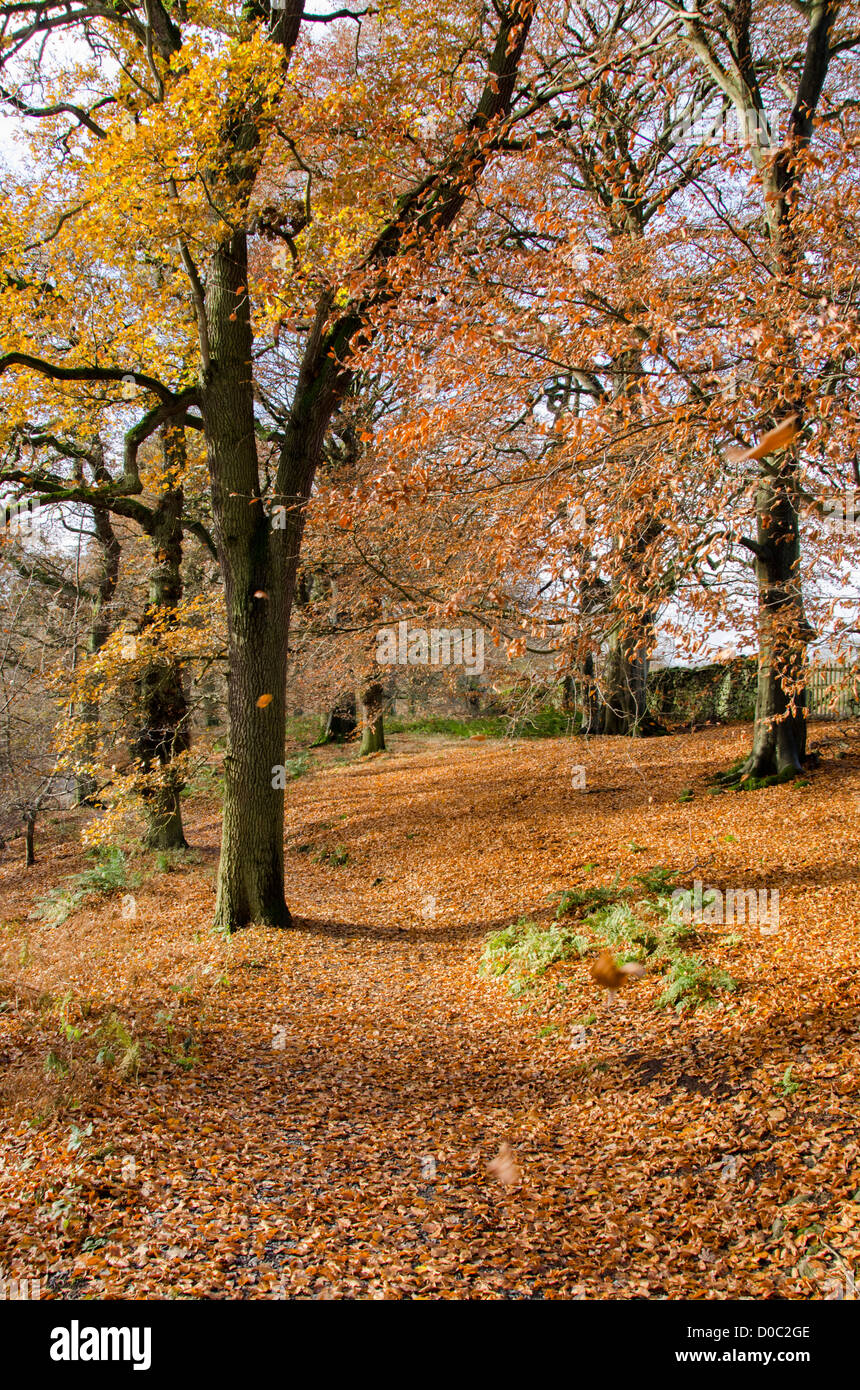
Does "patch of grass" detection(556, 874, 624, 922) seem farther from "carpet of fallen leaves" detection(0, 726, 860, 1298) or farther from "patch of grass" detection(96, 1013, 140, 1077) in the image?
"patch of grass" detection(96, 1013, 140, 1077)

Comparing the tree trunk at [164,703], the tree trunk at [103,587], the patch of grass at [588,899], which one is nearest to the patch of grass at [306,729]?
the tree trunk at [103,587]

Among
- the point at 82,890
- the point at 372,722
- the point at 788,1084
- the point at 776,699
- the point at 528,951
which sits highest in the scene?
the point at 776,699

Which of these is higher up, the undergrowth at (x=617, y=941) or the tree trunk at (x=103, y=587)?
the tree trunk at (x=103, y=587)

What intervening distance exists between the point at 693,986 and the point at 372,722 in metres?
13.1

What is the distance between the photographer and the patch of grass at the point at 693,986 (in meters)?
5.45

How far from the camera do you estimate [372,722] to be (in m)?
18.2

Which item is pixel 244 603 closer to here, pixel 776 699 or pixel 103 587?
pixel 776 699

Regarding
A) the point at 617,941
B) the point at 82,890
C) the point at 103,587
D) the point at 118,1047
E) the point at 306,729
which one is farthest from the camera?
the point at 306,729

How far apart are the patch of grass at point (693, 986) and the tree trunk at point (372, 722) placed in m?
12.6

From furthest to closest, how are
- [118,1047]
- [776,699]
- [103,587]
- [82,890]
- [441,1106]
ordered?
1. [103,587]
2. [82,890]
3. [776,699]
4. [118,1047]
5. [441,1106]

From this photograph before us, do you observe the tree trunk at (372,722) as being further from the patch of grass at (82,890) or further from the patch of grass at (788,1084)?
the patch of grass at (788,1084)

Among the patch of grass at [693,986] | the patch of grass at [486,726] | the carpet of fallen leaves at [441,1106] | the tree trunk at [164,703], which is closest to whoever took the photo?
the carpet of fallen leaves at [441,1106]

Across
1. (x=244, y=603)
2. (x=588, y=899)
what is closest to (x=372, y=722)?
(x=244, y=603)
